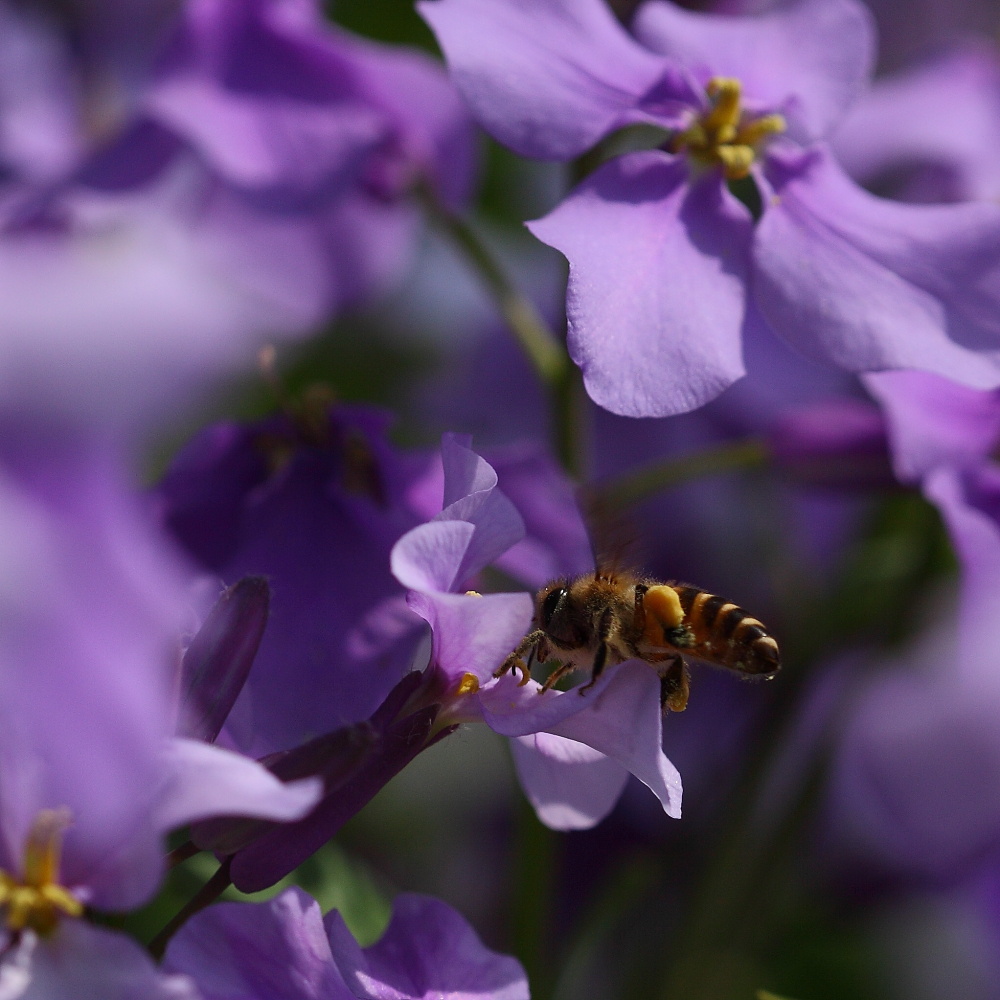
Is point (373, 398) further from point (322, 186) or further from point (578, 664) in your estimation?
point (578, 664)

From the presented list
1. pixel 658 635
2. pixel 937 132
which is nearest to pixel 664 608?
pixel 658 635

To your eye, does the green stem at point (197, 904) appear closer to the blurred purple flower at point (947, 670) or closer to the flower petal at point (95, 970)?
the flower petal at point (95, 970)

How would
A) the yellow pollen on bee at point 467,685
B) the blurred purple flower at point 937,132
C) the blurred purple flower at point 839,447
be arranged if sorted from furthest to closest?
the blurred purple flower at point 937,132 < the blurred purple flower at point 839,447 < the yellow pollen on bee at point 467,685

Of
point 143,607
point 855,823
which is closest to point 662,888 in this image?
point 855,823

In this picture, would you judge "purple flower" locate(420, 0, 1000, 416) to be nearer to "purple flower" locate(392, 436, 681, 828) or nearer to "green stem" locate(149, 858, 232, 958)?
"purple flower" locate(392, 436, 681, 828)

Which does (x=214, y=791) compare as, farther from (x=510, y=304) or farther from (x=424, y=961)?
(x=510, y=304)

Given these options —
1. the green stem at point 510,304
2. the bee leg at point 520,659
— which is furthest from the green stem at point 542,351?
the bee leg at point 520,659
